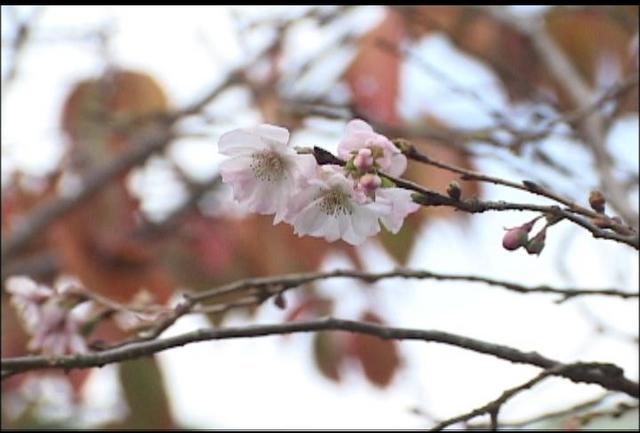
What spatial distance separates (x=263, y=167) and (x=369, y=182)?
0.08 metres

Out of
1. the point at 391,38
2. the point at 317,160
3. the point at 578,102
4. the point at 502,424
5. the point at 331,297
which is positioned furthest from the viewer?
the point at 331,297

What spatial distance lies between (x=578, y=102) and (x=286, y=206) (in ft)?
2.64

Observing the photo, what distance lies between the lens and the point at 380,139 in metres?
0.56

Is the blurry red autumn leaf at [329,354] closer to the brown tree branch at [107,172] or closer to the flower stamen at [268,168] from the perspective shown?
the brown tree branch at [107,172]

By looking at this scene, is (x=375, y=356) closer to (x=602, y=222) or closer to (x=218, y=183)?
(x=218, y=183)

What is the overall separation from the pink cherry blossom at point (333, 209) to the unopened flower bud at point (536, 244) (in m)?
0.07

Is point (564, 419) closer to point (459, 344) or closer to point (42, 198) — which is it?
point (459, 344)

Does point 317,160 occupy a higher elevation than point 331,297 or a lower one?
lower

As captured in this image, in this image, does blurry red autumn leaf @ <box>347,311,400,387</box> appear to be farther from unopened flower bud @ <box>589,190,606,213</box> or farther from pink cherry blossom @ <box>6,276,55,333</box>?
unopened flower bud @ <box>589,190,606,213</box>

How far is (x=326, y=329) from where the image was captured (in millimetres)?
669

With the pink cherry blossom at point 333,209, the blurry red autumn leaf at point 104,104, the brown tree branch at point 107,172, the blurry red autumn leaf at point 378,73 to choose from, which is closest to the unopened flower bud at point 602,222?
the pink cherry blossom at point 333,209

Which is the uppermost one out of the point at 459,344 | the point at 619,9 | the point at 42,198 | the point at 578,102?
the point at 42,198

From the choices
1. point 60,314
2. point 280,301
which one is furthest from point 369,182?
point 60,314

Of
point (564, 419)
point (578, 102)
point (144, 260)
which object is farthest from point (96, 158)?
point (564, 419)
